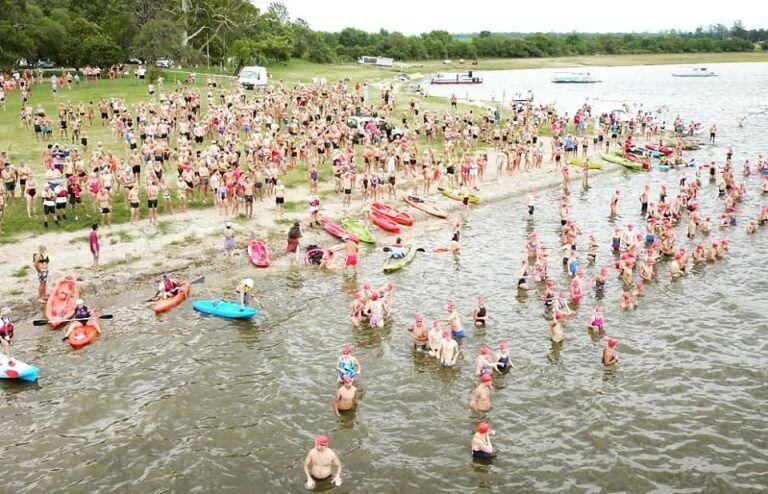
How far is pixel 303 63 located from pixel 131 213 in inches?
2708

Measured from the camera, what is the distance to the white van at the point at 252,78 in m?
51.7

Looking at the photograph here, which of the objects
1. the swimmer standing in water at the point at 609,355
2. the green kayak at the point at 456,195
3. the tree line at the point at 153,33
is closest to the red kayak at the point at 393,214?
the green kayak at the point at 456,195

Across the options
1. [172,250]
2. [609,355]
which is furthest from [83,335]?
[609,355]

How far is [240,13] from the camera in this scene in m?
73.5

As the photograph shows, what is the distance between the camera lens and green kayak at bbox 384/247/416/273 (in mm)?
22719

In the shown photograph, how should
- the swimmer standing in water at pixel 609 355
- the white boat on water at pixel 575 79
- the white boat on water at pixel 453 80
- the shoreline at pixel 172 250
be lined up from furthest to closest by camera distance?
1. the white boat on water at pixel 575 79
2. the white boat on water at pixel 453 80
3. the shoreline at pixel 172 250
4. the swimmer standing in water at pixel 609 355

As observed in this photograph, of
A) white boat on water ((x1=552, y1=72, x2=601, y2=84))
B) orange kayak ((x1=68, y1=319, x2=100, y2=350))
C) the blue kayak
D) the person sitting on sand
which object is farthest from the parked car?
white boat on water ((x1=552, y1=72, x2=601, y2=84))

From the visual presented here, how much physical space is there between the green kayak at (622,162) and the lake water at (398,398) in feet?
59.3

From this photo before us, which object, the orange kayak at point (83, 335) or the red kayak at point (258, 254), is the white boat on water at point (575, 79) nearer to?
the red kayak at point (258, 254)

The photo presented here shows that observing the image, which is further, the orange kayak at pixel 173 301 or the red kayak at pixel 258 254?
the red kayak at pixel 258 254

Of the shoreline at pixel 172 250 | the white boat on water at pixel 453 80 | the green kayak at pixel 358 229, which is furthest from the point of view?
the white boat on water at pixel 453 80

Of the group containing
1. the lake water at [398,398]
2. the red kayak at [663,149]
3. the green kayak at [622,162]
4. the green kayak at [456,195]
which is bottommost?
the lake water at [398,398]

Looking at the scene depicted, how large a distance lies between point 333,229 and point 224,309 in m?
7.65

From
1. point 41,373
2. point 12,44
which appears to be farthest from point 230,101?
point 41,373
